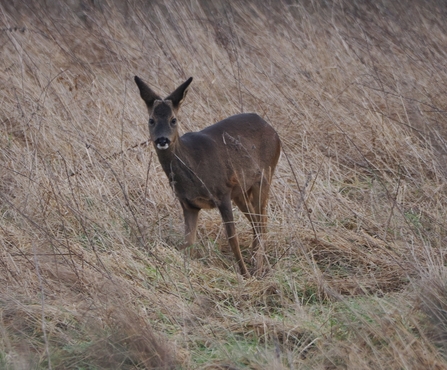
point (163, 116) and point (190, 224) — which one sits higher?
point (163, 116)

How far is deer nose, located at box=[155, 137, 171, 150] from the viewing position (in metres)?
5.31

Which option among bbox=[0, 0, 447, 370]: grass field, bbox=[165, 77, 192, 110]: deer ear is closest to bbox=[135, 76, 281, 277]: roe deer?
bbox=[165, 77, 192, 110]: deer ear

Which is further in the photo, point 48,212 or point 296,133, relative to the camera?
point 296,133

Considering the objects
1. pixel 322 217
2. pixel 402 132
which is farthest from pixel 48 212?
pixel 402 132

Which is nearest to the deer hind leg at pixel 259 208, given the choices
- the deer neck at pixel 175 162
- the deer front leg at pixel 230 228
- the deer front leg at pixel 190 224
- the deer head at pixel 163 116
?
the deer front leg at pixel 230 228

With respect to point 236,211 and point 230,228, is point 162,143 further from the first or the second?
point 236,211

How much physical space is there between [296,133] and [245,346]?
332 cm

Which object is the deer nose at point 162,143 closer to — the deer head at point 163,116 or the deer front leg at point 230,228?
the deer head at point 163,116

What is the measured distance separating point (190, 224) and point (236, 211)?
0.75m

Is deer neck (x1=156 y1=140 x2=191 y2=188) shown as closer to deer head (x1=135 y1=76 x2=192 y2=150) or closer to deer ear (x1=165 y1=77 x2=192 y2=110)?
deer head (x1=135 y1=76 x2=192 y2=150)

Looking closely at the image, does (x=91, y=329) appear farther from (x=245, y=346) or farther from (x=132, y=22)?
(x=132, y=22)

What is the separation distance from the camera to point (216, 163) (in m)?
5.73

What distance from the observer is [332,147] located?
6.90m

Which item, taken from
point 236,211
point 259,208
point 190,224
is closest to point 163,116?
point 190,224
